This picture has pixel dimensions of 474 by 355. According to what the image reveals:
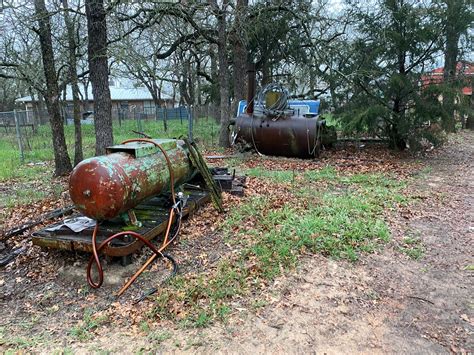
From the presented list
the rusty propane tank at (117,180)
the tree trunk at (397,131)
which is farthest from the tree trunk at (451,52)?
the rusty propane tank at (117,180)

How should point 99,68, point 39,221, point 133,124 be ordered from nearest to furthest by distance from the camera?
point 39,221, point 99,68, point 133,124

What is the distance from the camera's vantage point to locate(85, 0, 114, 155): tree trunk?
6.57 m

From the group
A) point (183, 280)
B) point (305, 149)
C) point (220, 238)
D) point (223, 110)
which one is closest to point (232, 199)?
point (220, 238)

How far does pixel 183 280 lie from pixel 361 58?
9.21 meters

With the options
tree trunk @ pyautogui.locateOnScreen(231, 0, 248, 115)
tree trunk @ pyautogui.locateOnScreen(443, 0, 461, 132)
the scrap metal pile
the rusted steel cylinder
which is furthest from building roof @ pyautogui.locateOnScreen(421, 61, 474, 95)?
the scrap metal pile

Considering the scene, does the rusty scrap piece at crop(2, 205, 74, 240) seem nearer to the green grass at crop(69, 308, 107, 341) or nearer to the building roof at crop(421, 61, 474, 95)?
the green grass at crop(69, 308, 107, 341)

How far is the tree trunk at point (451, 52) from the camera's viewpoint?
9227 millimetres

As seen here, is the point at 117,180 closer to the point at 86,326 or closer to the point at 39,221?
the point at 86,326

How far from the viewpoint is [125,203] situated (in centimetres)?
396

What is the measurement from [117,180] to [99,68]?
13.3 ft

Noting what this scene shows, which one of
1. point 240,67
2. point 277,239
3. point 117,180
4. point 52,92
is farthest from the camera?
point 240,67

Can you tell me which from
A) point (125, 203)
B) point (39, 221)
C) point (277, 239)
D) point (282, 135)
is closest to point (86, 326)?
point (125, 203)

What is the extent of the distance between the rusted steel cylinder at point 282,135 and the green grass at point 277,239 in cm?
292

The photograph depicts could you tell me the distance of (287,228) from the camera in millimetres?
4762
